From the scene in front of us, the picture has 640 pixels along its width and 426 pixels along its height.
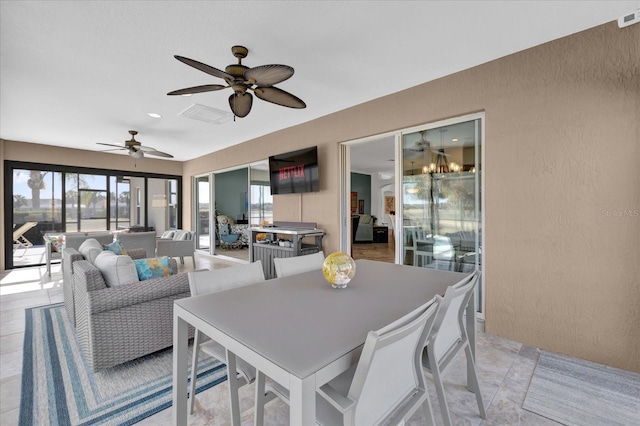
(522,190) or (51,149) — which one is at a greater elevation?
(51,149)

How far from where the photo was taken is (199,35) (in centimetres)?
230

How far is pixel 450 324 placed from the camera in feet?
4.86

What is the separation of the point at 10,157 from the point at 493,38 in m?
8.38

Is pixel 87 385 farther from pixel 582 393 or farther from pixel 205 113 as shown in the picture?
pixel 582 393

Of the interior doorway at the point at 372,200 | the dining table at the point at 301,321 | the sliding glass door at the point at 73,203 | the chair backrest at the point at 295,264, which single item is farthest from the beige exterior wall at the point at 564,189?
the sliding glass door at the point at 73,203

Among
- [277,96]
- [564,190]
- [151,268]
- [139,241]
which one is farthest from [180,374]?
[139,241]

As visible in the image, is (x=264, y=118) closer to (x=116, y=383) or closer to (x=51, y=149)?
(x=116, y=383)

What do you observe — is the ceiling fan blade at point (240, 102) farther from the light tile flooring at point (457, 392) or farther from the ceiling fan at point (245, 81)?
the light tile flooring at point (457, 392)

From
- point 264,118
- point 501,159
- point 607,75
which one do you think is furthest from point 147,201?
point 607,75

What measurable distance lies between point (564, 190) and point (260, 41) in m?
2.82

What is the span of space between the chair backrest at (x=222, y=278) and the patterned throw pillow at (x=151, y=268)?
38.3 inches

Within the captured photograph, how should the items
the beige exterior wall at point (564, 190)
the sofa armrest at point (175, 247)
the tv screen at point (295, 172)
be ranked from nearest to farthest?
1. the beige exterior wall at point (564, 190)
2. the tv screen at point (295, 172)
3. the sofa armrest at point (175, 247)

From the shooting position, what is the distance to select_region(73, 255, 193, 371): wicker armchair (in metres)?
2.04

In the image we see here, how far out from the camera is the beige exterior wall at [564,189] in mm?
2148
